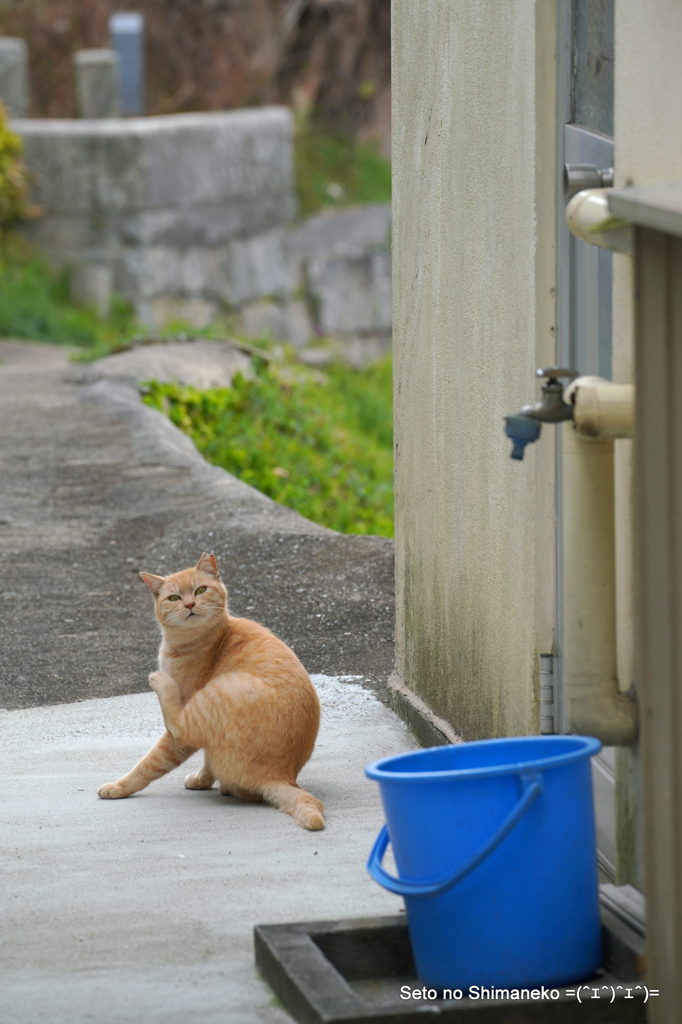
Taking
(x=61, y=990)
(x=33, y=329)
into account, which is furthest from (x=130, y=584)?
(x=33, y=329)

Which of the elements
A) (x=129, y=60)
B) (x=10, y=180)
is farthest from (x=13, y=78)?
(x=10, y=180)

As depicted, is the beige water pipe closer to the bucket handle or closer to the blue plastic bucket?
the blue plastic bucket

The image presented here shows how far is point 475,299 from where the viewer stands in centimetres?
366

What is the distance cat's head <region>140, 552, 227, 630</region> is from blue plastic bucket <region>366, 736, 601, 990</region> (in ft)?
4.96

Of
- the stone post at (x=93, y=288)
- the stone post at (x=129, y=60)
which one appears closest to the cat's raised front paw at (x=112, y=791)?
the stone post at (x=93, y=288)

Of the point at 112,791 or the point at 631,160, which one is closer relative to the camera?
the point at 631,160

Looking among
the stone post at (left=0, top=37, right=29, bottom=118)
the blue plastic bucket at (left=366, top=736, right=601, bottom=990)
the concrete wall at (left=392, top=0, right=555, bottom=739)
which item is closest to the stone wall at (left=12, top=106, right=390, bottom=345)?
the stone post at (left=0, top=37, right=29, bottom=118)

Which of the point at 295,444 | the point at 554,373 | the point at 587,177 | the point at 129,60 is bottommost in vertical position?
the point at 295,444

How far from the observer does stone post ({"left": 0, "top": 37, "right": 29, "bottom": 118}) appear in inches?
560

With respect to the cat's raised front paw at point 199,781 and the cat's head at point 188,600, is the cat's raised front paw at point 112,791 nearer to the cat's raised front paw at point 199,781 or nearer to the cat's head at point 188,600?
the cat's raised front paw at point 199,781

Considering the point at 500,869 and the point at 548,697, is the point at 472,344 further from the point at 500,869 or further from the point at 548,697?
the point at 500,869

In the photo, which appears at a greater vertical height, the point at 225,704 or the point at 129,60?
the point at 129,60

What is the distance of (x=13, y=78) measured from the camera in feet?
47.1

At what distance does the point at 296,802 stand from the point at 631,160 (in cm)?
181
